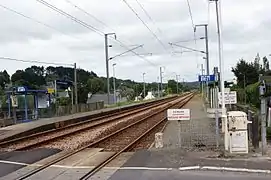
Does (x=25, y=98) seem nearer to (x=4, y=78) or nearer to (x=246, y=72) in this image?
(x=246, y=72)

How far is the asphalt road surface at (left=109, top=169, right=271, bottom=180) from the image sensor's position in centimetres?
1008

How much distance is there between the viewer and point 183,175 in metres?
10.5

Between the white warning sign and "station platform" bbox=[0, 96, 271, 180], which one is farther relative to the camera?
the white warning sign

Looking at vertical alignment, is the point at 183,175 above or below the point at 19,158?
above

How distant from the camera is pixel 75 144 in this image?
19.6 meters

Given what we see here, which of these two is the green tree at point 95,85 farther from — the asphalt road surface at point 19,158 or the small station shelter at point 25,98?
the asphalt road surface at point 19,158

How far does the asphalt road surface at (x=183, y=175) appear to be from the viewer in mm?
10078

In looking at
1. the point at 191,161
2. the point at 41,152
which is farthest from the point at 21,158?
the point at 191,161

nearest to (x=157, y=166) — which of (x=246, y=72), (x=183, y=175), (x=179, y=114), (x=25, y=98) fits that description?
(x=183, y=175)

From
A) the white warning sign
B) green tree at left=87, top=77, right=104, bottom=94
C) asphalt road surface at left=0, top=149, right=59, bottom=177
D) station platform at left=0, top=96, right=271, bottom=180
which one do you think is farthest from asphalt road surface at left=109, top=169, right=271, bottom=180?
green tree at left=87, top=77, right=104, bottom=94

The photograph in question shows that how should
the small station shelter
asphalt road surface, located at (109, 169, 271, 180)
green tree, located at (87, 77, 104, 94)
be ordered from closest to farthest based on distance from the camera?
asphalt road surface, located at (109, 169, 271, 180)
the small station shelter
green tree, located at (87, 77, 104, 94)

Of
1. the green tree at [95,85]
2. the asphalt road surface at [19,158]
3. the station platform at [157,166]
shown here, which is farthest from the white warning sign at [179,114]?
the green tree at [95,85]

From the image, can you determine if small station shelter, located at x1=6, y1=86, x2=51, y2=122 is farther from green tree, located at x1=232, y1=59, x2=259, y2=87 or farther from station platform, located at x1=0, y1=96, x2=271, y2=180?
green tree, located at x1=232, y1=59, x2=259, y2=87

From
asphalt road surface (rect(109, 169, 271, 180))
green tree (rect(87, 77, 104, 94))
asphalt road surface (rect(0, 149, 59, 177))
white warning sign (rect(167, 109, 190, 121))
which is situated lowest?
asphalt road surface (rect(0, 149, 59, 177))
